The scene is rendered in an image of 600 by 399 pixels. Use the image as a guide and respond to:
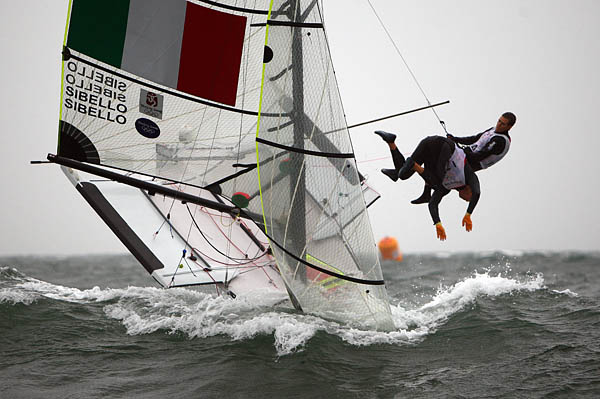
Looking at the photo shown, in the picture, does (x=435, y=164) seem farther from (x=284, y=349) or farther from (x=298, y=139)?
(x=284, y=349)

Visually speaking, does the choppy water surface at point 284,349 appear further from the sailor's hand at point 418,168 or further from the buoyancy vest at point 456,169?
the sailor's hand at point 418,168

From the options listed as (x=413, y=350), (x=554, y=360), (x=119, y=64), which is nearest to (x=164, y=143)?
(x=119, y=64)

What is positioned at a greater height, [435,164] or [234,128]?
[234,128]

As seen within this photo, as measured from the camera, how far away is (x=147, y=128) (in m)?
7.25

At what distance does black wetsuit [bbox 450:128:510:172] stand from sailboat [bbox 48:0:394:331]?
1.12 meters

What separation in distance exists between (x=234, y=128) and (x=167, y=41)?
49.7 inches

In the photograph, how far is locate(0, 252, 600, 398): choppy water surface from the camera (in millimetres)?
5219

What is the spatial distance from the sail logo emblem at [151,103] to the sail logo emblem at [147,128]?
9 centimetres

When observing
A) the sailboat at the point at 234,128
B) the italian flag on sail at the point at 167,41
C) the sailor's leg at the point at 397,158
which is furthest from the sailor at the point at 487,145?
the italian flag on sail at the point at 167,41

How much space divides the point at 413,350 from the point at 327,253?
1276 millimetres

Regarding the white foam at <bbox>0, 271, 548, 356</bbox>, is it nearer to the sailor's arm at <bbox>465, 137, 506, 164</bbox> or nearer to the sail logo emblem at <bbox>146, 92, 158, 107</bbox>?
the sailor's arm at <bbox>465, 137, 506, 164</bbox>

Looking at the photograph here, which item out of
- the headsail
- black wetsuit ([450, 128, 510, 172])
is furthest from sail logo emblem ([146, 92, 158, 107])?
black wetsuit ([450, 128, 510, 172])

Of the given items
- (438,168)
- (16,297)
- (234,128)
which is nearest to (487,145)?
(438,168)

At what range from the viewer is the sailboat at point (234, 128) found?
6355mm
